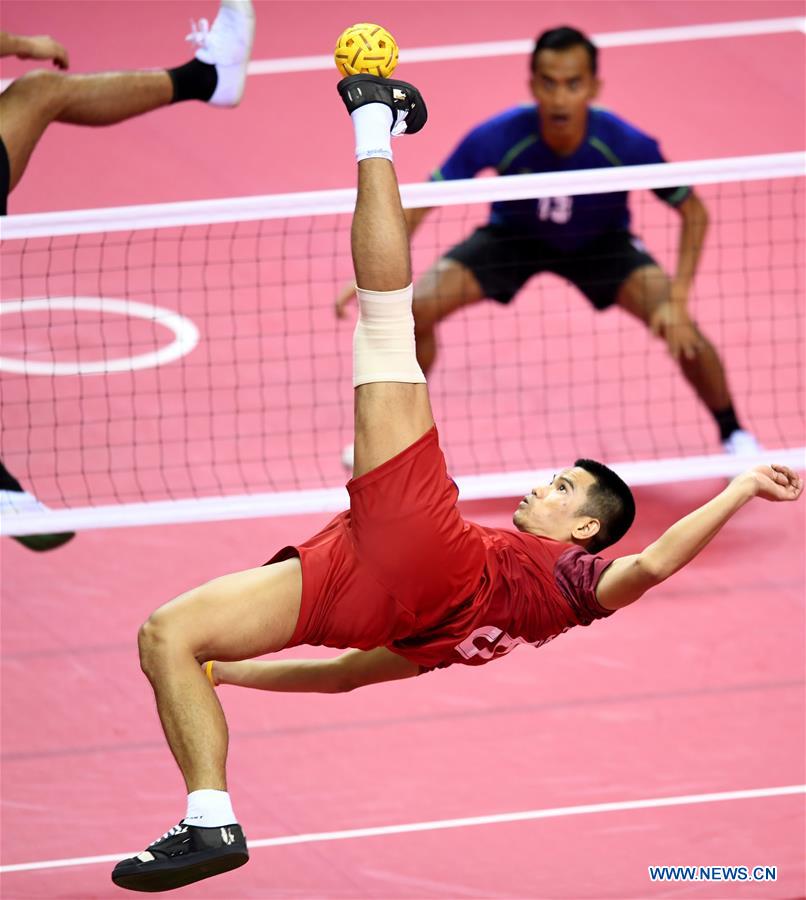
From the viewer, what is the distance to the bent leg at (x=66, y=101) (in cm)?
808

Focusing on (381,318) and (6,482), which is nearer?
(381,318)

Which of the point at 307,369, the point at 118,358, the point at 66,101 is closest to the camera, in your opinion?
the point at 66,101

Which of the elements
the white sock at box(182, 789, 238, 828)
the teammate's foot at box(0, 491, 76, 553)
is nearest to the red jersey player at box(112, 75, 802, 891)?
the white sock at box(182, 789, 238, 828)

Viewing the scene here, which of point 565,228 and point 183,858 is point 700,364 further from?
point 183,858

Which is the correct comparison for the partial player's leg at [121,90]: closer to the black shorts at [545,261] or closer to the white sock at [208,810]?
the black shorts at [545,261]

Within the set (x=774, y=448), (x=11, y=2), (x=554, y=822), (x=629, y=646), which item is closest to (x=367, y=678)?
(x=554, y=822)

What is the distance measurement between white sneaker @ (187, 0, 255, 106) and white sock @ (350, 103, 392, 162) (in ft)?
11.4

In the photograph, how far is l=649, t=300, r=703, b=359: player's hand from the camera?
8.84 metres

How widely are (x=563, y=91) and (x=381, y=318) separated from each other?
168 inches

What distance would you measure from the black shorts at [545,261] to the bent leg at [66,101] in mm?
1888

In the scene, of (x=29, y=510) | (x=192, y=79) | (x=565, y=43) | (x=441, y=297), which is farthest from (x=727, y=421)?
(x=29, y=510)

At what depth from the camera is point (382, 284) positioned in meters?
5.27

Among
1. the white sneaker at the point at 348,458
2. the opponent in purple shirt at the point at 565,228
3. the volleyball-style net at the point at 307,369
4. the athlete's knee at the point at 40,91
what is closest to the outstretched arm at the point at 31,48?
the athlete's knee at the point at 40,91

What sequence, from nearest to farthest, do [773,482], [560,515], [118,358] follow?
[773,482]
[560,515]
[118,358]
